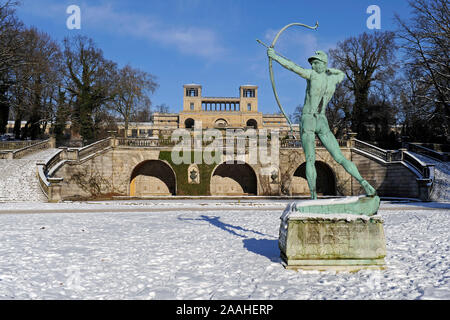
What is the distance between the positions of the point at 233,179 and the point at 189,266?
23.6m

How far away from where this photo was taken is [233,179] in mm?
29641

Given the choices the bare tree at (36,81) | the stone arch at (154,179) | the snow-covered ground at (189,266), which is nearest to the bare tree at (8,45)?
the bare tree at (36,81)

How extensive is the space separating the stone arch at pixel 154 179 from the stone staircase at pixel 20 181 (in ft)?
24.9

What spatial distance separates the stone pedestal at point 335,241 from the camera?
219 inches

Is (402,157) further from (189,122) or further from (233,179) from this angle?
(189,122)

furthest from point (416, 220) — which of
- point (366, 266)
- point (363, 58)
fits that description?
point (363, 58)

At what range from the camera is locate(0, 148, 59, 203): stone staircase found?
2067cm

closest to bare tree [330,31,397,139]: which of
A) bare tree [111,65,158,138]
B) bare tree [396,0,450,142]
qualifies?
bare tree [396,0,450,142]

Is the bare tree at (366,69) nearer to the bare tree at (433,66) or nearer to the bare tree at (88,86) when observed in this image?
the bare tree at (433,66)

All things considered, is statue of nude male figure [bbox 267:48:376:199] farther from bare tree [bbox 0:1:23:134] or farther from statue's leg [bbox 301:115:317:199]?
bare tree [bbox 0:1:23:134]

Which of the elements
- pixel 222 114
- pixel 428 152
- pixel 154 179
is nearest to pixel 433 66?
pixel 428 152

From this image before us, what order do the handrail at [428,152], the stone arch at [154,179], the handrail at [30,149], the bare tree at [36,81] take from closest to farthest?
the handrail at [428,152] < the handrail at [30,149] < the stone arch at [154,179] < the bare tree at [36,81]
